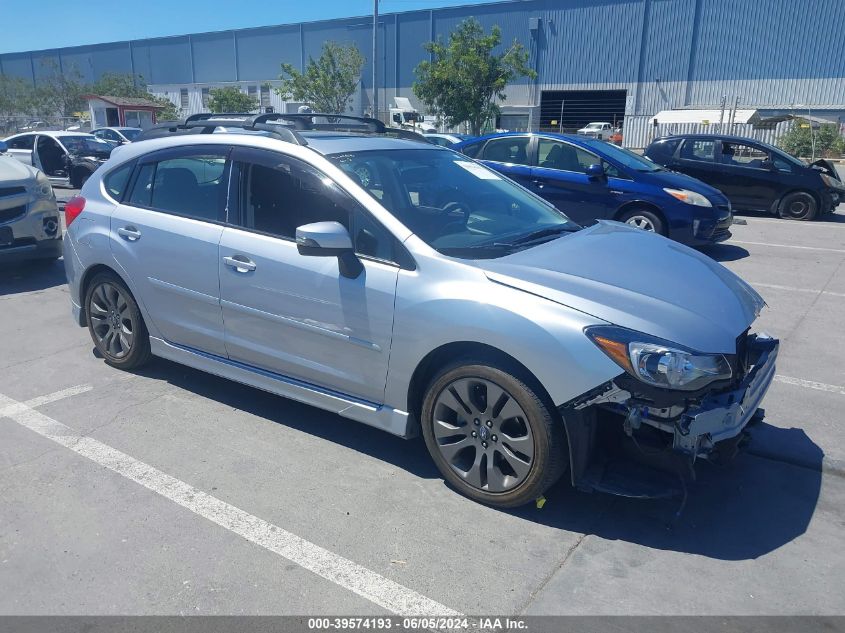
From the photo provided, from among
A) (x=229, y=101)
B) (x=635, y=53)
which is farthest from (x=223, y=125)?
(x=229, y=101)

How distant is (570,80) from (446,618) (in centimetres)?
4421

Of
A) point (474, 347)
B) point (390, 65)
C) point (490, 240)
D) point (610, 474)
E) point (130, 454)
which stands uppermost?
point (390, 65)

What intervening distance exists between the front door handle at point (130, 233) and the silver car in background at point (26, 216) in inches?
153

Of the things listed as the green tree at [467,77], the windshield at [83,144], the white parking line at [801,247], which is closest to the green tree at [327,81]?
the green tree at [467,77]

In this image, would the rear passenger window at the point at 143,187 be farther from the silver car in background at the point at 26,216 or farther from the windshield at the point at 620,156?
the windshield at the point at 620,156

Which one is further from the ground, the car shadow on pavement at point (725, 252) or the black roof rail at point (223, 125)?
the black roof rail at point (223, 125)

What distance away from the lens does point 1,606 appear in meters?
2.82

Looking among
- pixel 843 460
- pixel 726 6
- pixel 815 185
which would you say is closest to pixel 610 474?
pixel 843 460

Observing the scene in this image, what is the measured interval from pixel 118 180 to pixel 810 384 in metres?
5.27

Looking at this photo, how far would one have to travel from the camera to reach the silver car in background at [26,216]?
25.7ft

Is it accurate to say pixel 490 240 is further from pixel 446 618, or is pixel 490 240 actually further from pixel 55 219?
pixel 55 219

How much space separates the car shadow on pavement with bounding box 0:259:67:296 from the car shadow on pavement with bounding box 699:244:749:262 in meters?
8.63

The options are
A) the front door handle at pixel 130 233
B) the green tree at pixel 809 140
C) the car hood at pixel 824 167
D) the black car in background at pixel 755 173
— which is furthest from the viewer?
the green tree at pixel 809 140

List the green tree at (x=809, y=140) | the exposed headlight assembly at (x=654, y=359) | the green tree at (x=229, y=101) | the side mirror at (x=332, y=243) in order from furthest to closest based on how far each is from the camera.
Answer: the green tree at (x=229, y=101) < the green tree at (x=809, y=140) < the side mirror at (x=332, y=243) < the exposed headlight assembly at (x=654, y=359)
